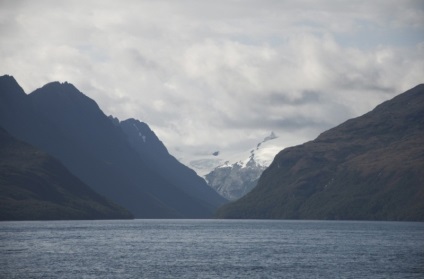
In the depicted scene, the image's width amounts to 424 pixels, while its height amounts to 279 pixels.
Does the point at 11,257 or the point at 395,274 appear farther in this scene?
the point at 11,257

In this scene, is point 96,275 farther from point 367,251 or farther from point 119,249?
point 367,251

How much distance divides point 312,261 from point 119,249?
5538 cm

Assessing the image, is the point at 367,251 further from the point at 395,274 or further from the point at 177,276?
the point at 177,276

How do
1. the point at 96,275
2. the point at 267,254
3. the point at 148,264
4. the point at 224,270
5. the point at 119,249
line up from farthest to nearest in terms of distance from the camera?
the point at 119,249
the point at 267,254
the point at 148,264
the point at 224,270
the point at 96,275

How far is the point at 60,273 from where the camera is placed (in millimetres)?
136375

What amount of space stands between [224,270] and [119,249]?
57.4 meters

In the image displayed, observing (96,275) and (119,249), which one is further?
(119,249)

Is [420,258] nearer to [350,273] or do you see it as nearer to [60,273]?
[350,273]

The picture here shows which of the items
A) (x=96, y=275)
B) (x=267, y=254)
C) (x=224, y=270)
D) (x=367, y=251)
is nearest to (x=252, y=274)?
(x=224, y=270)

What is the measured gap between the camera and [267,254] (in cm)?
18325

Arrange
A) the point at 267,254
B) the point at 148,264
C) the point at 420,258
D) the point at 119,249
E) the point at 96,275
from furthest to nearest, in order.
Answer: the point at 119,249 < the point at 267,254 < the point at 420,258 < the point at 148,264 < the point at 96,275

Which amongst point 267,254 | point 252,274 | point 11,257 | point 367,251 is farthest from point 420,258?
point 11,257

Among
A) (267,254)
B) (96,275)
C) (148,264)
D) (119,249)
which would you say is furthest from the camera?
(119,249)

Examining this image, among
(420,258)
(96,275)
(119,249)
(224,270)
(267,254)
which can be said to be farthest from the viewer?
(119,249)
